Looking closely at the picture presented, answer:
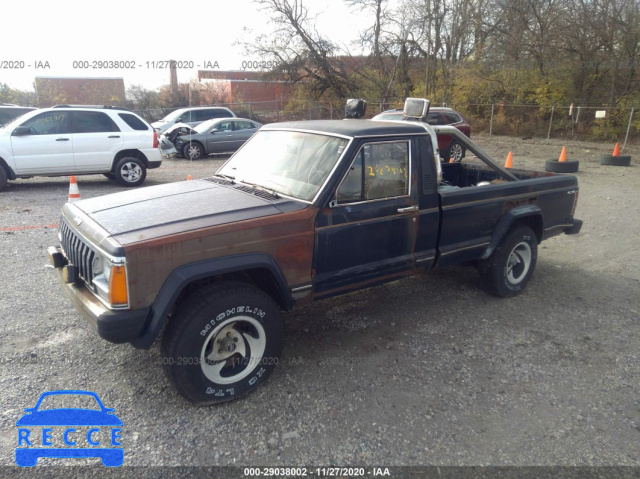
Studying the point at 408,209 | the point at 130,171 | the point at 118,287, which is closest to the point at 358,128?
the point at 408,209

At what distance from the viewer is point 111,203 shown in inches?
142

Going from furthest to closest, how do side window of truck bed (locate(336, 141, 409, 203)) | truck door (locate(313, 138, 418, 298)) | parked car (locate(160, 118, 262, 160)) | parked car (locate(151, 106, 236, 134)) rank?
1. parked car (locate(151, 106, 236, 134))
2. parked car (locate(160, 118, 262, 160))
3. side window of truck bed (locate(336, 141, 409, 203))
4. truck door (locate(313, 138, 418, 298))

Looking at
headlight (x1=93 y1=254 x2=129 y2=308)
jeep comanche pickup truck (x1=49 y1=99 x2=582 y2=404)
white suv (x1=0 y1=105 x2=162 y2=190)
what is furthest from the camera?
white suv (x1=0 y1=105 x2=162 y2=190)

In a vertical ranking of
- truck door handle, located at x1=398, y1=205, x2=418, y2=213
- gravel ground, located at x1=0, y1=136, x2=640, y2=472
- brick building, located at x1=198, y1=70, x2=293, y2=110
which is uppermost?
brick building, located at x1=198, y1=70, x2=293, y2=110

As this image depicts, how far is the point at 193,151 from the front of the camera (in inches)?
613

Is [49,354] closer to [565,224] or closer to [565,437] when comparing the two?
[565,437]

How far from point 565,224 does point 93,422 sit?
5.12 m

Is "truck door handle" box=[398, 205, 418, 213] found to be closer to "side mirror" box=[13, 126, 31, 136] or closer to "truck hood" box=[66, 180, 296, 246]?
"truck hood" box=[66, 180, 296, 246]

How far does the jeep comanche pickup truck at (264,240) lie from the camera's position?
2842mm

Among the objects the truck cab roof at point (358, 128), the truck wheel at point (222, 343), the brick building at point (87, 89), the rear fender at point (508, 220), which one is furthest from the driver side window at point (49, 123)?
the brick building at point (87, 89)

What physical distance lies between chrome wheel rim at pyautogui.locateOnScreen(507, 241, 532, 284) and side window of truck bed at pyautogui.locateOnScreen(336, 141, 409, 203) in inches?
70.4

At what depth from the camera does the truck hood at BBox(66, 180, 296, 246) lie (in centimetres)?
296

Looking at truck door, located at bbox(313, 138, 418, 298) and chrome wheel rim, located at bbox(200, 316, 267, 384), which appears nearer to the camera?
chrome wheel rim, located at bbox(200, 316, 267, 384)

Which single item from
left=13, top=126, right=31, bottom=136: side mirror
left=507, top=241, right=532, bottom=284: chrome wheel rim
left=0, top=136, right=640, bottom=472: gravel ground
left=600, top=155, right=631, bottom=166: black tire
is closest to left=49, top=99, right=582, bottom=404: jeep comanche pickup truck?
left=507, top=241, right=532, bottom=284: chrome wheel rim
